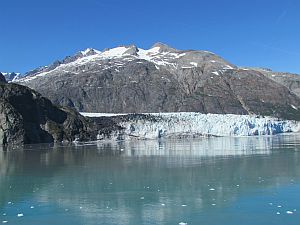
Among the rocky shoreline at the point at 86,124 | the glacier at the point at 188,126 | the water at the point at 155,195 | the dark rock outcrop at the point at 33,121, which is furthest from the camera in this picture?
the glacier at the point at 188,126

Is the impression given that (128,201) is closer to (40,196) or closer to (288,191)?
(40,196)

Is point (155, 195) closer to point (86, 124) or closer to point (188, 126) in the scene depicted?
point (188, 126)

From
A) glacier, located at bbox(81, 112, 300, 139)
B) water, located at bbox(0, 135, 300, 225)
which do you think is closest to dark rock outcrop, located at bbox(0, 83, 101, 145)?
glacier, located at bbox(81, 112, 300, 139)

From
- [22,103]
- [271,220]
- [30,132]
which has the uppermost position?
[22,103]

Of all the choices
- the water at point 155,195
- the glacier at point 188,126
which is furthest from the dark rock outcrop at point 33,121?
the water at point 155,195

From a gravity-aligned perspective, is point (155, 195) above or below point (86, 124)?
below

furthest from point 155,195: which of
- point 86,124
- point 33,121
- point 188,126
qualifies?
point 86,124

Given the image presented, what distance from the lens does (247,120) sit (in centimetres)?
7856

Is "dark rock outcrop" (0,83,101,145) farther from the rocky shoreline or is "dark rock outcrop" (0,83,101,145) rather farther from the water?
the water

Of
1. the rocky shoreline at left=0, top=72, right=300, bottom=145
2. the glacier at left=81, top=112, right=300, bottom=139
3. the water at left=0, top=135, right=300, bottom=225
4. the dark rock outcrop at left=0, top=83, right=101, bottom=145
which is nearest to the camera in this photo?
the water at left=0, top=135, right=300, bottom=225

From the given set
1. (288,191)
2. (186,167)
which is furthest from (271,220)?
(186,167)

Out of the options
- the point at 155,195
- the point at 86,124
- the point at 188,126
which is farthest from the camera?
the point at 86,124

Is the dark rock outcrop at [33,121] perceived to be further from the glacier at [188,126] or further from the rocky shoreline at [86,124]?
the glacier at [188,126]

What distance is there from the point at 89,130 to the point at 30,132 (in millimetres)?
12520
